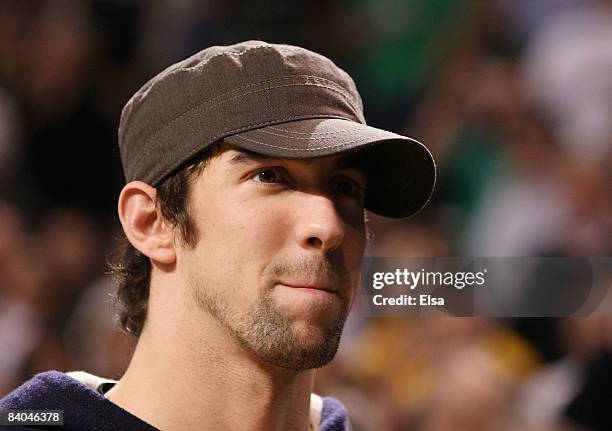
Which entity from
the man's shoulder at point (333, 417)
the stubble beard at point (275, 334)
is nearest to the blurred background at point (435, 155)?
the man's shoulder at point (333, 417)

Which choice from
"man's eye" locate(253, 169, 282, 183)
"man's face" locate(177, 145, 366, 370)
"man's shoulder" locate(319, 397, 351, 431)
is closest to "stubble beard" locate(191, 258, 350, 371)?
"man's face" locate(177, 145, 366, 370)

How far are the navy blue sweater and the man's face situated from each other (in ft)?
0.50

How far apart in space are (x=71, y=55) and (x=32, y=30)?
0.50 ft

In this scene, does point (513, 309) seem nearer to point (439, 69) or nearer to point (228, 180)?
point (228, 180)

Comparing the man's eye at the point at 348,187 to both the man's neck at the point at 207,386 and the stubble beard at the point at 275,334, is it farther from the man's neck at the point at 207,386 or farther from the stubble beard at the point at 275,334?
the man's neck at the point at 207,386

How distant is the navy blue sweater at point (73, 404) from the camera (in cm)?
112

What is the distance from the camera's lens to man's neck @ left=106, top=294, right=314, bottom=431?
1.13 m

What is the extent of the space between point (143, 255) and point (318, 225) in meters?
0.28

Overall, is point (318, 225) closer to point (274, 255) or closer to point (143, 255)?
point (274, 255)

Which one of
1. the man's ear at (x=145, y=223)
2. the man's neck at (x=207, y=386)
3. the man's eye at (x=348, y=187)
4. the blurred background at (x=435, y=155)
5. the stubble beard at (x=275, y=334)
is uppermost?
the man's eye at (x=348, y=187)

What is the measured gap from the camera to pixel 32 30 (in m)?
2.45

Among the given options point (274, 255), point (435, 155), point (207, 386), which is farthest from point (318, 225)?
point (435, 155)

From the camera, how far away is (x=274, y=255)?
3.57ft

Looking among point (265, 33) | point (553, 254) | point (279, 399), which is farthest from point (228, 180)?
point (265, 33)
